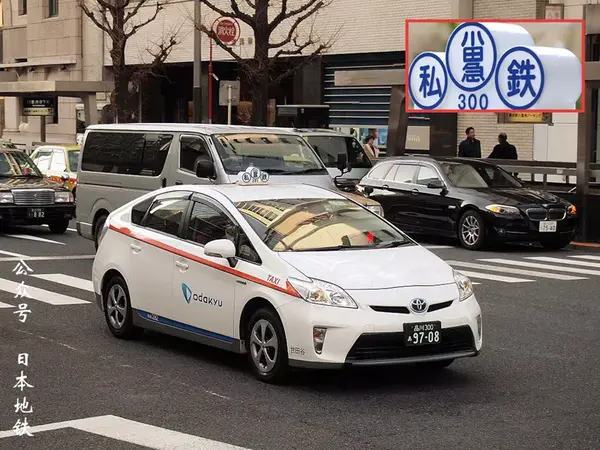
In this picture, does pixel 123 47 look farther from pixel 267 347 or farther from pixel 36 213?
pixel 267 347

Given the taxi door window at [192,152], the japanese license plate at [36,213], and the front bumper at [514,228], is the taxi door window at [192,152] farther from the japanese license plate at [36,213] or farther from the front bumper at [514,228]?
the japanese license plate at [36,213]

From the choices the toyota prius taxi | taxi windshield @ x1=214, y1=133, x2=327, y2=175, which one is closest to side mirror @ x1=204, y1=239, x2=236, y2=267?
the toyota prius taxi

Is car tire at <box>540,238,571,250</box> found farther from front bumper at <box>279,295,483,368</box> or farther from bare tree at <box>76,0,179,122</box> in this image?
bare tree at <box>76,0,179,122</box>

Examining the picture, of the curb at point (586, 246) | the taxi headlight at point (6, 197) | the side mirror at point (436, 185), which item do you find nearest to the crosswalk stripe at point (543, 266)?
the side mirror at point (436, 185)

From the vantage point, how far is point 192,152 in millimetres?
16656

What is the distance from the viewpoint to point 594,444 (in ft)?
24.3

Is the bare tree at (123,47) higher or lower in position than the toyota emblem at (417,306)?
higher

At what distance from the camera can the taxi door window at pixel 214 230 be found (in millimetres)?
9562

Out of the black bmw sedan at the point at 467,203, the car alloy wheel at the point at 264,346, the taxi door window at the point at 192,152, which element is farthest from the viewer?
the black bmw sedan at the point at 467,203

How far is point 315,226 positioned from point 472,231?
11102mm

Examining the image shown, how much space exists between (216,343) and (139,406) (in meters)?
1.42

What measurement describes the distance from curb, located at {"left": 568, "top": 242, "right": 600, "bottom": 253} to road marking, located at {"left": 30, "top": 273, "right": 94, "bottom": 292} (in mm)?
9433

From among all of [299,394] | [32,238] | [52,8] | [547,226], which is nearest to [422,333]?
[299,394]

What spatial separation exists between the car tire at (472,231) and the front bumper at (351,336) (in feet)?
37.9
